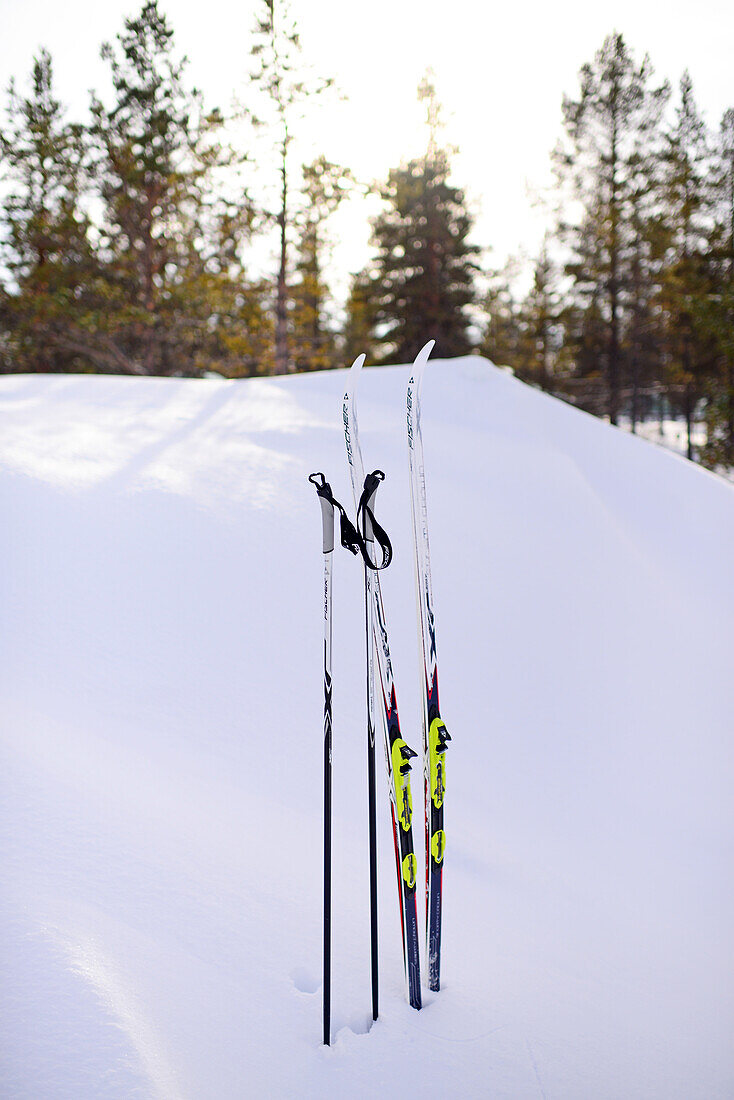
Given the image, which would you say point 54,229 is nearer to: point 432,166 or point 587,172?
point 432,166

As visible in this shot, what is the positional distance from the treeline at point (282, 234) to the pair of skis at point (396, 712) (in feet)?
40.7

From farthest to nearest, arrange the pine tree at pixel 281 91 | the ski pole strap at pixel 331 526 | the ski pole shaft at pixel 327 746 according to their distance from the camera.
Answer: the pine tree at pixel 281 91 → the ski pole strap at pixel 331 526 → the ski pole shaft at pixel 327 746

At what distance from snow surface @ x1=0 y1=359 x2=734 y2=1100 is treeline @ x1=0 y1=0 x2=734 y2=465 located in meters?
10.5

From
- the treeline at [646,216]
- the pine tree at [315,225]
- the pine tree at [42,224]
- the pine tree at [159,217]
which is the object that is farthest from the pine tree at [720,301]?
the pine tree at [42,224]

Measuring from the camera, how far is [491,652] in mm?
3209

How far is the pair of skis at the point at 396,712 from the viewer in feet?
5.49

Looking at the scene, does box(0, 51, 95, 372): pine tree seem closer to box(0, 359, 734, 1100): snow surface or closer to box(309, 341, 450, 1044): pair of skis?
box(0, 359, 734, 1100): snow surface

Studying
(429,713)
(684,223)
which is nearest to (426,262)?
(684,223)

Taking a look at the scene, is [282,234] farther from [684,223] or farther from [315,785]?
[315,785]

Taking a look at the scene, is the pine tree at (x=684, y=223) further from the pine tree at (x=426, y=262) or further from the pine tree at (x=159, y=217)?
the pine tree at (x=159, y=217)

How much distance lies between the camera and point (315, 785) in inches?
89.9

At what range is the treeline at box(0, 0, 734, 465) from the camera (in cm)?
1399

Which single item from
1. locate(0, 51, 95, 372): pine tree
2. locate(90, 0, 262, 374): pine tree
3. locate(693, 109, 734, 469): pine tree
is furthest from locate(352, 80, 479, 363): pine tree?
locate(0, 51, 95, 372): pine tree

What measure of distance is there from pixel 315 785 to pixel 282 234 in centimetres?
1380
